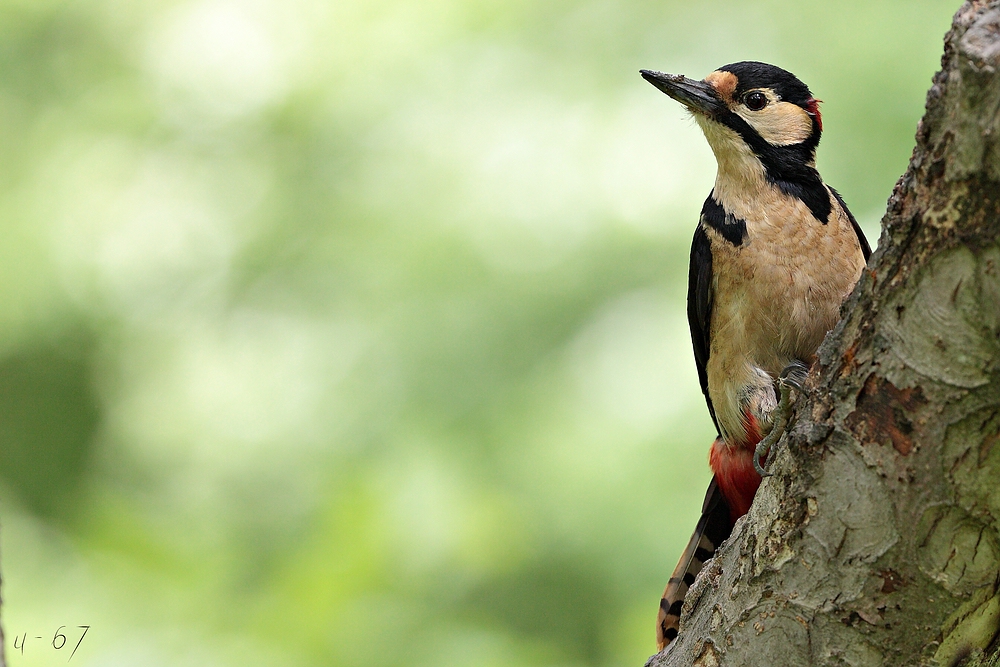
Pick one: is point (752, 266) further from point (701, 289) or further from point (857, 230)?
point (857, 230)

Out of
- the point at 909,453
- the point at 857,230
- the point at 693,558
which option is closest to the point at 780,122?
the point at 857,230

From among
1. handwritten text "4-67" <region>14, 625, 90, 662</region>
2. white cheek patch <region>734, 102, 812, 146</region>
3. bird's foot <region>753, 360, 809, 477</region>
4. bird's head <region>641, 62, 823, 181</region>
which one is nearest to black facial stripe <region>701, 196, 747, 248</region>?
bird's head <region>641, 62, 823, 181</region>

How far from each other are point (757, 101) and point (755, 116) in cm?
5

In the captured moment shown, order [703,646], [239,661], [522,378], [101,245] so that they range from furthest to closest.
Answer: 1. [101,245]
2. [522,378]
3. [239,661]
4. [703,646]

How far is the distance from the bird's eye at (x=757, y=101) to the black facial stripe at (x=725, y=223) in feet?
0.97

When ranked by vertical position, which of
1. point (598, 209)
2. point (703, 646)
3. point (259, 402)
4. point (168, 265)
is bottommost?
point (703, 646)

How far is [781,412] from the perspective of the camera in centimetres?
206

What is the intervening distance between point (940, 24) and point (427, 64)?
2574 mm

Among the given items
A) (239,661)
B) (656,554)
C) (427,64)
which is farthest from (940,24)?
(239,661)

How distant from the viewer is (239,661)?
3559 millimetres

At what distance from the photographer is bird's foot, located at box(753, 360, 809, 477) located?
205 centimetres

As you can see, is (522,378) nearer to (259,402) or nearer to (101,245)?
(259,402)

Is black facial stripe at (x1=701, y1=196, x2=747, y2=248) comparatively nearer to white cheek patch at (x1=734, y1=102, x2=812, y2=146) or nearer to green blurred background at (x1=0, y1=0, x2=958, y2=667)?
white cheek patch at (x1=734, y1=102, x2=812, y2=146)

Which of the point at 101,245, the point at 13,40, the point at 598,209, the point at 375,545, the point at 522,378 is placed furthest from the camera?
the point at 13,40
